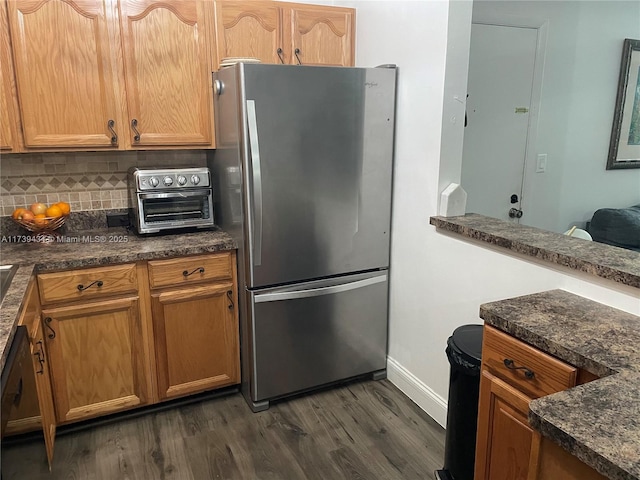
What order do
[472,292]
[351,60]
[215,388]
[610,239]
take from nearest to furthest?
1. [472,292]
2. [215,388]
3. [351,60]
4. [610,239]

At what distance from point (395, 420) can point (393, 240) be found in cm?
93

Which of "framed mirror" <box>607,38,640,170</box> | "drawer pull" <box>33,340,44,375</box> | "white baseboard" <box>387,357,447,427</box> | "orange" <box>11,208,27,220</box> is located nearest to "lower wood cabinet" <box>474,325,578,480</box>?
"white baseboard" <box>387,357,447,427</box>

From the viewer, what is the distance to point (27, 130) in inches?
89.0

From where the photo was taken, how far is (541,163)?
339 cm

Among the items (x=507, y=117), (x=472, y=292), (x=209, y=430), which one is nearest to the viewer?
(x=472, y=292)

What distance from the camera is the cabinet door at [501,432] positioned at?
4.84 feet

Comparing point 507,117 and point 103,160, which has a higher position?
point 507,117

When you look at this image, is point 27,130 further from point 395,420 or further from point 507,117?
point 507,117

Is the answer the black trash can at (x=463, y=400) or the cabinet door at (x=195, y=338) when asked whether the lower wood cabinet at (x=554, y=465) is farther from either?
the cabinet door at (x=195, y=338)

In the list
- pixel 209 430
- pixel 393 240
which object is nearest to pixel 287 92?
pixel 393 240

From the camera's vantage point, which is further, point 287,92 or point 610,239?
point 610,239

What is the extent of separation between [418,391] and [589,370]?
4.73 ft

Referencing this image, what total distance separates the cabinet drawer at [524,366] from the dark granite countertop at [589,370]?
3 centimetres

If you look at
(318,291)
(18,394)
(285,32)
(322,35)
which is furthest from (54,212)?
(322,35)
